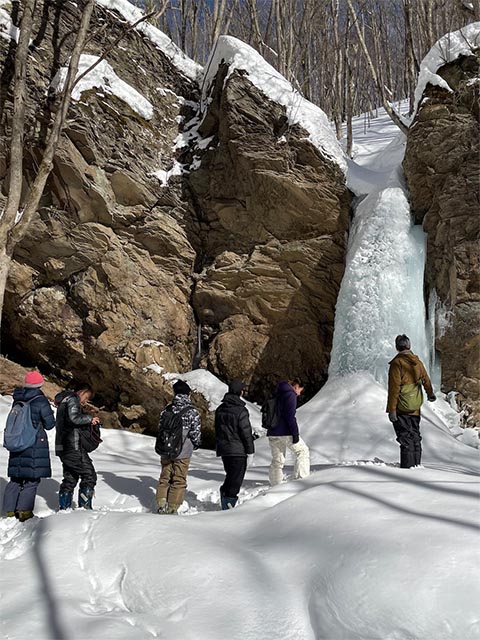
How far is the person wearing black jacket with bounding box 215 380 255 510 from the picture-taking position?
15.3ft

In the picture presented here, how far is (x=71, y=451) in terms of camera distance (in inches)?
185

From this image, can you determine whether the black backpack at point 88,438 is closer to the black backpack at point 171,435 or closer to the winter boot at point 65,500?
the winter boot at point 65,500

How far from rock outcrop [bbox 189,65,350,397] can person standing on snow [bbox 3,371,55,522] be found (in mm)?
6368

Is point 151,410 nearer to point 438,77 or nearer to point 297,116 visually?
point 297,116

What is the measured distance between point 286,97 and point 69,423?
8524mm

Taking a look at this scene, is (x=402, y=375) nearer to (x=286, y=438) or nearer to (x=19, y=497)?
(x=286, y=438)

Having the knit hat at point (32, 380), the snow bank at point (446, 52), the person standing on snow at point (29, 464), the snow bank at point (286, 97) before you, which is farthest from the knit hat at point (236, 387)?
the snow bank at point (446, 52)

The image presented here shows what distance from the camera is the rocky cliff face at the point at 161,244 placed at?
977 cm

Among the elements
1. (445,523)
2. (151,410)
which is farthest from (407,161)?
(445,523)

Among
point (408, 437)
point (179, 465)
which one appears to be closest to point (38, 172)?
point (179, 465)

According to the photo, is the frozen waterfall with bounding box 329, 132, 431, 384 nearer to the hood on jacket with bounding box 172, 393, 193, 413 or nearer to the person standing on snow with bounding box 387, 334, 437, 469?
the person standing on snow with bounding box 387, 334, 437, 469

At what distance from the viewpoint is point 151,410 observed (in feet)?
32.3

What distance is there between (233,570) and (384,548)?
2.61 feet

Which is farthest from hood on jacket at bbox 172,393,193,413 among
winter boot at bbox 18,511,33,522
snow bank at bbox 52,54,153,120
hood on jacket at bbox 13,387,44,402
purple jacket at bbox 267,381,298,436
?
snow bank at bbox 52,54,153,120
